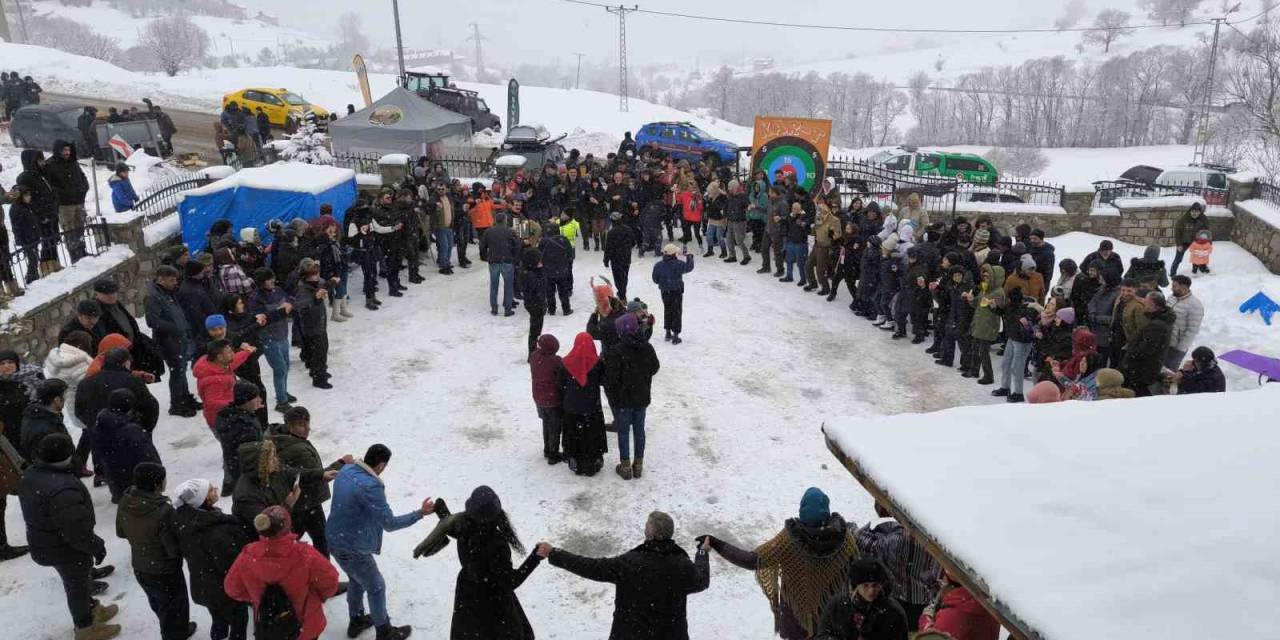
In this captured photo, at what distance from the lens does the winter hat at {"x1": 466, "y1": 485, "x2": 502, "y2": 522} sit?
4258 mm

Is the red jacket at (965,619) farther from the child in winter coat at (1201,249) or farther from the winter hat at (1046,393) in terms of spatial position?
the child in winter coat at (1201,249)

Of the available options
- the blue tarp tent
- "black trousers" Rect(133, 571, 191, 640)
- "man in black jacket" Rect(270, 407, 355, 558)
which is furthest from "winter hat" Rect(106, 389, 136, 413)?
the blue tarp tent

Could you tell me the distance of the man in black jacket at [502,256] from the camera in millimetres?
11492

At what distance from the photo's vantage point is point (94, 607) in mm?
5391

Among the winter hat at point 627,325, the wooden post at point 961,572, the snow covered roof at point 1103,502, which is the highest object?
the snow covered roof at point 1103,502

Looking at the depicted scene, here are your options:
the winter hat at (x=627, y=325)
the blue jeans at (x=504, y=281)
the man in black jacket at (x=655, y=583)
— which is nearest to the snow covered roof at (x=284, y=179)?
the blue jeans at (x=504, y=281)

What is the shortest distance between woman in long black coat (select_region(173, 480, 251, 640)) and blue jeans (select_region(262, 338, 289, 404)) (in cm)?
393

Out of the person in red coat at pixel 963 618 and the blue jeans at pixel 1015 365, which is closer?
the person in red coat at pixel 963 618

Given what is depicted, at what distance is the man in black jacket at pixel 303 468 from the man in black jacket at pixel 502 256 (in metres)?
6.24

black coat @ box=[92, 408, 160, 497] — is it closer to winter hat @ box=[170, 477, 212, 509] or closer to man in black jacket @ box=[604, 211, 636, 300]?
winter hat @ box=[170, 477, 212, 509]

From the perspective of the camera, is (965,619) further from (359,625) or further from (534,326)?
(534,326)

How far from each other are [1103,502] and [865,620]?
1241 mm

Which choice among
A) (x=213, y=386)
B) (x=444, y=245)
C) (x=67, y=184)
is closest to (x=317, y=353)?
(x=213, y=386)

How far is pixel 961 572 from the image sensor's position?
292cm
